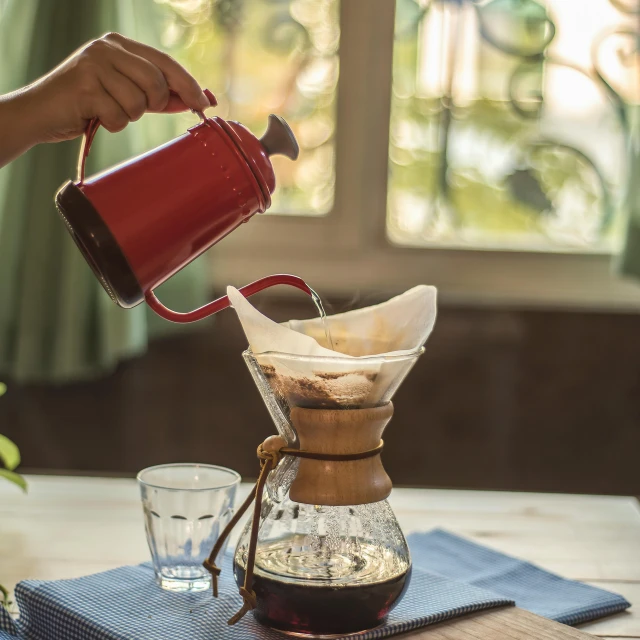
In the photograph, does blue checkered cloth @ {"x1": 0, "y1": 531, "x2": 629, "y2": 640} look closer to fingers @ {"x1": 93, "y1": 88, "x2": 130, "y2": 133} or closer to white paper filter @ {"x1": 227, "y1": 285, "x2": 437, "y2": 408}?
white paper filter @ {"x1": 227, "y1": 285, "x2": 437, "y2": 408}

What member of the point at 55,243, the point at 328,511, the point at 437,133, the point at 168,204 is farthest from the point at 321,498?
the point at 437,133

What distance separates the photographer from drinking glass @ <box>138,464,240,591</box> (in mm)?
791

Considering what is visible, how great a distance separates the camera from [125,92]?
0.74 metres

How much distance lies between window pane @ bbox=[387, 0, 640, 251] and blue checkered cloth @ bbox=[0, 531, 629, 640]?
4.48 ft

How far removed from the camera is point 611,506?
119 cm

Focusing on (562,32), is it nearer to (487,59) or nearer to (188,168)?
(487,59)

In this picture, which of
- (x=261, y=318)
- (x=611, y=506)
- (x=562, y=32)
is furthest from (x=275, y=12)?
(x=261, y=318)

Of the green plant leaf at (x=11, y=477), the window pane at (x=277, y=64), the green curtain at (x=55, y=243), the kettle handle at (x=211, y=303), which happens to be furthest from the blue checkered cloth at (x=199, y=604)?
the window pane at (x=277, y=64)

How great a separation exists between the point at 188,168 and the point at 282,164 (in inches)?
56.7

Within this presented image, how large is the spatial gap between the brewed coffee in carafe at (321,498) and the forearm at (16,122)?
Result: 0.28m

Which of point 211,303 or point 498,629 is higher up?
point 211,303

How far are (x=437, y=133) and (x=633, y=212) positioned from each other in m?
0.47

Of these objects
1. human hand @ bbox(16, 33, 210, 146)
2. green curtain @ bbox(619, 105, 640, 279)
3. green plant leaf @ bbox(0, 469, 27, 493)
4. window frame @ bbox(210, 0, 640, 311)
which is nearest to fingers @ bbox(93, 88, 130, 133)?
human hand @ bbox(16, 33, 210, 146)

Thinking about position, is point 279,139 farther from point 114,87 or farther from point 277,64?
point 277,64
